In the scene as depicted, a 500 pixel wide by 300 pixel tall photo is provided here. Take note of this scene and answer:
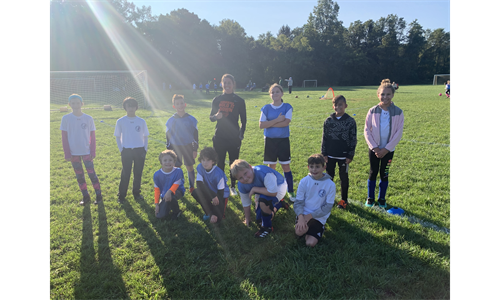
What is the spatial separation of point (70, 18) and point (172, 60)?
47.4 feet

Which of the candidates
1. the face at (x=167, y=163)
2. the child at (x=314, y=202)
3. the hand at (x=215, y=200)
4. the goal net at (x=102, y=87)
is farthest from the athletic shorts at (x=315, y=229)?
the goal net at (x=102, y=87)

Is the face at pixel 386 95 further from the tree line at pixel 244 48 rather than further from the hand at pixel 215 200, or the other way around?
the tree line at pixel 244 48

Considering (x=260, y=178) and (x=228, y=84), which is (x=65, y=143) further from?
(x=260, y=178)

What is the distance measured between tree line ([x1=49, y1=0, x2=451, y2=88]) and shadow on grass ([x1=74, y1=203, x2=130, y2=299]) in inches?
1473

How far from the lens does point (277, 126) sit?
4.09 meters

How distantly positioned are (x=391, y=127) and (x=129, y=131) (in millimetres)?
4044

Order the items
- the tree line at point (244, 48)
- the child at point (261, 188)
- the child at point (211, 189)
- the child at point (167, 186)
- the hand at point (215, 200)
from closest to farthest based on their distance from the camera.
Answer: the child at point (261, 188) → the hand at point (215, 200) → the child at point (211, 189) → the child at point (167, 186) → the tree line at point (244, 48)

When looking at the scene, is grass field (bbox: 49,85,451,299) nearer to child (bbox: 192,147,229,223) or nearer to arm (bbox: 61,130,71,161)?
child (bbox: 192,147,229,223)

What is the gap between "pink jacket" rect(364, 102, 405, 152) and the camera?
12.1 feet

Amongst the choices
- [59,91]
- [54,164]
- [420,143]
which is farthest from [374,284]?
[59,91]

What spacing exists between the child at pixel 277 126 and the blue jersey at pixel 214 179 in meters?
0.96

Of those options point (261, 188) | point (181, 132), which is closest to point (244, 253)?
point (261, 188)

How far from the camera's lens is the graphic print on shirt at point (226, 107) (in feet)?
13.9
